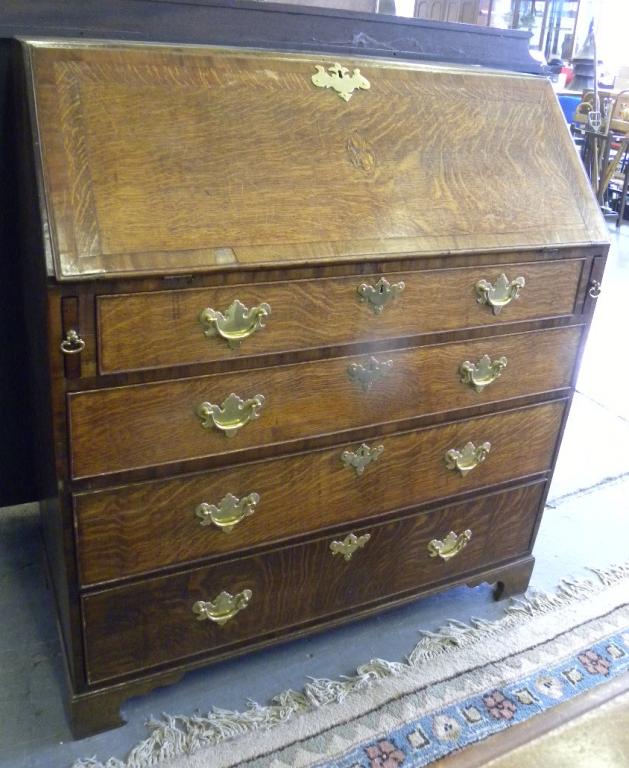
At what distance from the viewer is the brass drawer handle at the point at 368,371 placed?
4.03 feet

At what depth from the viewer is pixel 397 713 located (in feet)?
4.55

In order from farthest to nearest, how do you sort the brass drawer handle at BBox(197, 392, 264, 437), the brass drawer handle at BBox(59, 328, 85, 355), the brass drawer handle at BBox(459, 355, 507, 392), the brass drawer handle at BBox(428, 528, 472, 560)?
the brass drawer handle at BBox(428, 528, 472, 560) < the brass drawer handle at BBox(459, 355, 507, 392) < the brass drawer handle at BBox(197, 392, 264, 437) < the brass drawer handle at BBox(59, 328, 85, 355)

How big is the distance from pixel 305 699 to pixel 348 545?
0.31 metres

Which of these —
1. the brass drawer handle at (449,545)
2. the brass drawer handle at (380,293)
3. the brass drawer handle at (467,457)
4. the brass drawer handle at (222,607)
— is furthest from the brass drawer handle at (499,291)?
the brass drawer handle at (222,607)

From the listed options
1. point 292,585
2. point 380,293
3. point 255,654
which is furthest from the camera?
point 255,654

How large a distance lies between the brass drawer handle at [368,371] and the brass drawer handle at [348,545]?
1.04 ft

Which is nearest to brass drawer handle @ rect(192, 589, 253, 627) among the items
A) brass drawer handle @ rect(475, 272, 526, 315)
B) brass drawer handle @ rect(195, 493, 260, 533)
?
brass drawer handle @ rect(195, 493, 260, 533)

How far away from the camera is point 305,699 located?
1.40 m

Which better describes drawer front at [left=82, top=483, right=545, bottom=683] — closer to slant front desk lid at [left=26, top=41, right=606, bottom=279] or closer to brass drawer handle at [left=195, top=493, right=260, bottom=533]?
brass drawer handle at [left=195, top=493, right=260, bottom=533]

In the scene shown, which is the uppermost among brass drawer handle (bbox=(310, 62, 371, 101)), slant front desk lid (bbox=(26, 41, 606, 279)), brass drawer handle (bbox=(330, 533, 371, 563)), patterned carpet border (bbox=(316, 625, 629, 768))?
brass drawer handle (bbox=(310, 62, 371, 101))

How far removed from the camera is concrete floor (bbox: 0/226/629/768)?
1.31 m

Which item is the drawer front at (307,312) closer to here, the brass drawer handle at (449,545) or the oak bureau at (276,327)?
the oak bureau at (276,327)

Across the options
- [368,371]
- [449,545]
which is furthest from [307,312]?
[449,545]

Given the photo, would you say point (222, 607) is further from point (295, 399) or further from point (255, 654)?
point (295, 399)
